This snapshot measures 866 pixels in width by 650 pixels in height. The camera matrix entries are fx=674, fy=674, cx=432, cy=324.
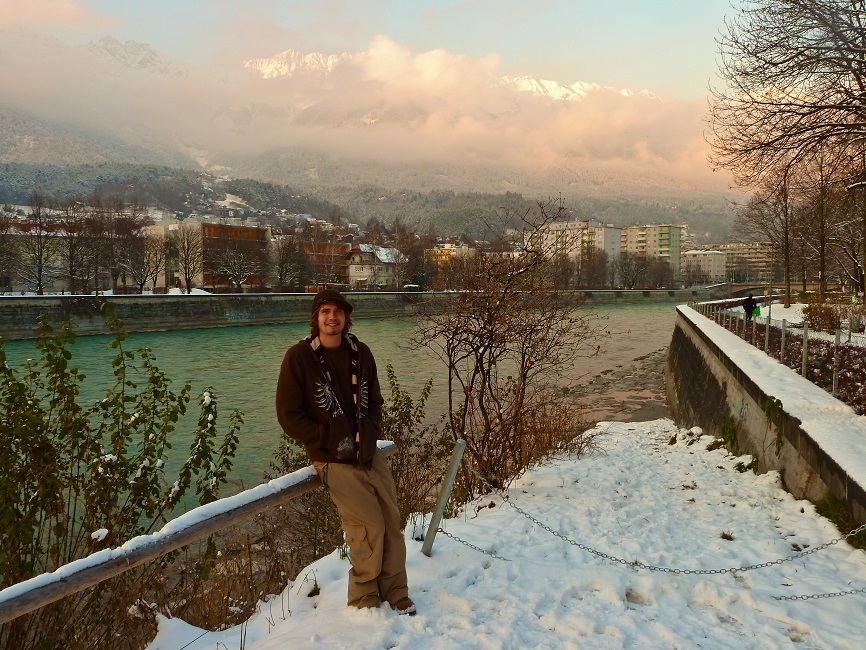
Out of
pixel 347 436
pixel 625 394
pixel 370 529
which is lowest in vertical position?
pixel 625 394

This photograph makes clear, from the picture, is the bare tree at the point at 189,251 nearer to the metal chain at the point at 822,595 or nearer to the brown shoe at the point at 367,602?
the brown shoe at the point at 367,602

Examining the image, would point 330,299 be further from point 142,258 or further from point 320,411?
point 142,258

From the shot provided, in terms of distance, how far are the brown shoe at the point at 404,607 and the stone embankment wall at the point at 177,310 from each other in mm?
32904

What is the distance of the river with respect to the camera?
613 inches

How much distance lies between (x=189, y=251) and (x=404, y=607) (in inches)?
3196

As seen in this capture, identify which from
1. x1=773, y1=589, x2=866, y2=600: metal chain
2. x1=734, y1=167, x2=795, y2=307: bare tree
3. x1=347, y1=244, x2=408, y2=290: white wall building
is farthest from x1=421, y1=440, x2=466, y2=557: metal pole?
x1=347, y1=244, x2=408, y2=290: white wall building

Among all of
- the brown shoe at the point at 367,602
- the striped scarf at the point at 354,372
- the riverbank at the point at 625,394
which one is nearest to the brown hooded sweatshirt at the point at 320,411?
the striped scarf at the point at 354,372

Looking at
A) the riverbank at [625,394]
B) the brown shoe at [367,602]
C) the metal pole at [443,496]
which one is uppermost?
the metal pole at [443,496]

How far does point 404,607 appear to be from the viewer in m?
3.93

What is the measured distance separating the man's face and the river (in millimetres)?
8228

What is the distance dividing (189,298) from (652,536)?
172 ft

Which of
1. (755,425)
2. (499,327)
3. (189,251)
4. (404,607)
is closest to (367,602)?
(404,607)

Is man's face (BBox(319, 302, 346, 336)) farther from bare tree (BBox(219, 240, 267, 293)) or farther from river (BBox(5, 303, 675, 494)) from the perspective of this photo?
bare tree (BBox(219, 240, 267, 293))

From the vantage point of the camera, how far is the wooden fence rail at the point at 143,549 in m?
2.79
